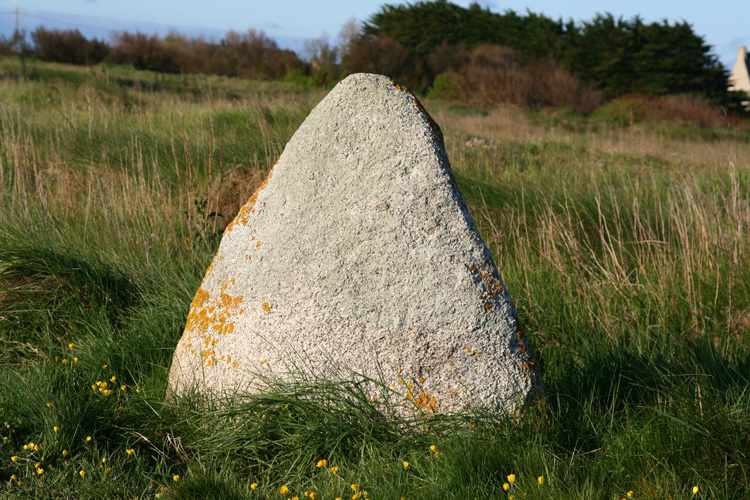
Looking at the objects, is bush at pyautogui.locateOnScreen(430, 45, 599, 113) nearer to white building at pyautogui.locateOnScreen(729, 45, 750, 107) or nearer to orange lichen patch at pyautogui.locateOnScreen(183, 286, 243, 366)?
orange lichen patch at pyautogui.locateOnScreen(183, 286, 243, 366)

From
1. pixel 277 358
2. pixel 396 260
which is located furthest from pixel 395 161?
pixel 277 358

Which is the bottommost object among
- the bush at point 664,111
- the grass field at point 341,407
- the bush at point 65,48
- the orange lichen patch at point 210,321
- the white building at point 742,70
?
the grass field at point 341,407

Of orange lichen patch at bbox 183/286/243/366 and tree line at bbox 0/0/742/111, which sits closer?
orange lichen patch at bbox 183/286/243/366

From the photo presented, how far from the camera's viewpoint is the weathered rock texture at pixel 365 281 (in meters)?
2.00

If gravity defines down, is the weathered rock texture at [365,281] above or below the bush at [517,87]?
below

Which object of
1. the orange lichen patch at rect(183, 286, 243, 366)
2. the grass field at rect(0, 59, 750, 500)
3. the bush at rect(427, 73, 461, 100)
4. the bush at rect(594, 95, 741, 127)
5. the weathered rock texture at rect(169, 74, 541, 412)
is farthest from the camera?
the bush at rect(427, 73, 461, 100)

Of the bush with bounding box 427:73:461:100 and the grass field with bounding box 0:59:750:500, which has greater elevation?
the bush with bounding box 427:73:461:100

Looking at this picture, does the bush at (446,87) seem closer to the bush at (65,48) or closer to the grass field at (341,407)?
the bush at (65,48)

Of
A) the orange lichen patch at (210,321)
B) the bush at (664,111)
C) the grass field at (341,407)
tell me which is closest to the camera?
the grass field at (341,407)

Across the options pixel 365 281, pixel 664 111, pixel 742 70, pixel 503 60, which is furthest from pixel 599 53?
pixel 365 281

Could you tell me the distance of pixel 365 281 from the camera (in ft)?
6.82

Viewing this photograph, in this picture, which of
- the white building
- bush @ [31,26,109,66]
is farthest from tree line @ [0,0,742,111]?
the white building

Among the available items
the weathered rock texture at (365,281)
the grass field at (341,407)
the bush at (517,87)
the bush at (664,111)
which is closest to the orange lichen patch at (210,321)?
the weathered rock texture at (365,281)

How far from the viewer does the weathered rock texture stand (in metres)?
2.00
